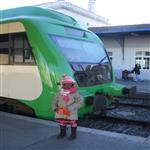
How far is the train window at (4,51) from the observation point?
911 centimetres

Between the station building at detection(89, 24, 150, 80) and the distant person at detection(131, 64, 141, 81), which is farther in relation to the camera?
the station building at detection(89, 24, 150, 80)

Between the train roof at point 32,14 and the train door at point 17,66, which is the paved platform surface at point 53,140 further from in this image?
the train roof at point 32,14

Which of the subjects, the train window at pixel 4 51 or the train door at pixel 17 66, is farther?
the train window at pixel 4 51

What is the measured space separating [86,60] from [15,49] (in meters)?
1.92

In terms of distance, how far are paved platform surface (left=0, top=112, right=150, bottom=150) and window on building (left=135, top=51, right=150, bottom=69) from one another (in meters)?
22.3

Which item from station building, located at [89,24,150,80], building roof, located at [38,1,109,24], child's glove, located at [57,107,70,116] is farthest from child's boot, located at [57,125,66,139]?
building roof, located at [38,1,109,24]

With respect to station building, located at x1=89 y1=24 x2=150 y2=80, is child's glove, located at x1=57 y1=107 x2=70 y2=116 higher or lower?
Answer: lower

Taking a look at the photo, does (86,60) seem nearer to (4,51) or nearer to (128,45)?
(4,51)

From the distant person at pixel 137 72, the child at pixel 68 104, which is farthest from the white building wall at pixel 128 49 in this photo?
the child at pixel 68 104

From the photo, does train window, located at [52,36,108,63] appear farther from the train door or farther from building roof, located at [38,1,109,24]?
building roof, located at [38,1,109,24]

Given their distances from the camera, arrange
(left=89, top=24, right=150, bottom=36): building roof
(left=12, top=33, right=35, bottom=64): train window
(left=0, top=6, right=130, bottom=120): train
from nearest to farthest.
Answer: (left=0, top=6, right=130, bottom=120): train, (left=12, top=33, right=35, bottom=64): train window, (left=89, top=24, right=150, bottom=36): building roof

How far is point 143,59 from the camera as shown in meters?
28.8

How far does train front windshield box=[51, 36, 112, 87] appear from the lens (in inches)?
340

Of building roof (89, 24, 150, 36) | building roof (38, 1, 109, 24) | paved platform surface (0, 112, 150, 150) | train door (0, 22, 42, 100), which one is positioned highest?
building roof (38, 1, 109, 24)
